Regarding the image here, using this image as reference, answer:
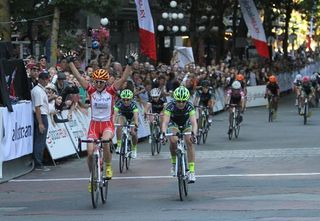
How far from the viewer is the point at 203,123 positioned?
23.2 m

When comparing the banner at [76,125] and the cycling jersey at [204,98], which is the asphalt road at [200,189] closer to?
the banner at [76,125]

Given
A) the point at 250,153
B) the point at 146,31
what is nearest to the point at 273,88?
the point at 146,31

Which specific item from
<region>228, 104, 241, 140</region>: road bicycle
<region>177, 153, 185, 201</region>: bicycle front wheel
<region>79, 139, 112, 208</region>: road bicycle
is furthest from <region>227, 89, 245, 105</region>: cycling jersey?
<region>79, 139, 112, 208</region>: road bicycle

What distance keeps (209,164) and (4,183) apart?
4.82 metres

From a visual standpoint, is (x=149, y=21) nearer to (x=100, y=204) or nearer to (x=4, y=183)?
(x=4, y=183)

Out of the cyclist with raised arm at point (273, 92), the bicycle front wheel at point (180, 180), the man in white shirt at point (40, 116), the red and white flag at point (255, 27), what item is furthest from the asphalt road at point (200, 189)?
the red and white flag at point (255, 27)

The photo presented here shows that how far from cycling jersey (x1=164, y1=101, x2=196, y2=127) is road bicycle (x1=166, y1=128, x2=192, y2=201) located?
33 centimetres

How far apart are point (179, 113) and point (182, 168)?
1.22 metres

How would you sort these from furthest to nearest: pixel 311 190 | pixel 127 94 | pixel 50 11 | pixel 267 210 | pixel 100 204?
pixel 50 11
pixel 127 94
pixel 311 190
pixel 100 204
pixel 267 210

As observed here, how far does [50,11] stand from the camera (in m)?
30.7

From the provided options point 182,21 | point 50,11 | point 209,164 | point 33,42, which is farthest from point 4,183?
point 182,21

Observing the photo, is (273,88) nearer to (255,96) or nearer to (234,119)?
(234,119)

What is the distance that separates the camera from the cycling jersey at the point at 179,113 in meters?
13.2

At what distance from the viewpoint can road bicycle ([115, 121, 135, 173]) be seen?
16645 mm
